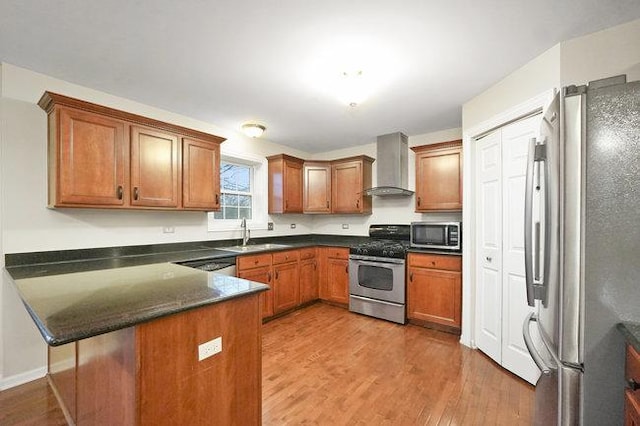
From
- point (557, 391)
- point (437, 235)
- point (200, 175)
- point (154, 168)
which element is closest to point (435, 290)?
point (437, 235)

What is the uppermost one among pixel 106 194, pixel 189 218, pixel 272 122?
pixel 272 122

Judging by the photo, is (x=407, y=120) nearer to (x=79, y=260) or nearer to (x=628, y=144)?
(x=628, y=144)

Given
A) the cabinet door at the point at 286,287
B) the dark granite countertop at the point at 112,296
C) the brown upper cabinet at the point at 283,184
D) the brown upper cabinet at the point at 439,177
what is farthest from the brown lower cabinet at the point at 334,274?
the dark granite countertop at the point at 112,296

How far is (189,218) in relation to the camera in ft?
10.6

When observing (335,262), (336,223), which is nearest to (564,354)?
(335,262)

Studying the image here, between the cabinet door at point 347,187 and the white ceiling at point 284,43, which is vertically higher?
the white ceiling at point 284,43

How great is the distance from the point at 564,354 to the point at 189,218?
132 inches

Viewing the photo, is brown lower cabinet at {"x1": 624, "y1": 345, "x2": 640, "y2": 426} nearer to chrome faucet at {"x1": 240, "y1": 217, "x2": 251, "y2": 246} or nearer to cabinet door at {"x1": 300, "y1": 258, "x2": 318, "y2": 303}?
cabinet door at {"x1": 300, "y1": 258, "x2": 318, "y2": 303}

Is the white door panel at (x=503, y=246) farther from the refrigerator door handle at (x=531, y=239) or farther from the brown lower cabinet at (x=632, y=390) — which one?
the brown lower cabinet at (x=632, y=390)

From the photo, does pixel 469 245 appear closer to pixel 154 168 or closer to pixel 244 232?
pixel 244 232

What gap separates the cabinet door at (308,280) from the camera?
383cm

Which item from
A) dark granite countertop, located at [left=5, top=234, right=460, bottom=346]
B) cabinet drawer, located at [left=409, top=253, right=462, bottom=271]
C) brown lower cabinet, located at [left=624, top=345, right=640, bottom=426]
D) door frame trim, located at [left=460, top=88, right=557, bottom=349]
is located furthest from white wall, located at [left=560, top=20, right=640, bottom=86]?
dark granite countertop, located at [left=5, top=234, right=460, bottom=346]

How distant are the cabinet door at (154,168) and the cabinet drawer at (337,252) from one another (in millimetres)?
2161

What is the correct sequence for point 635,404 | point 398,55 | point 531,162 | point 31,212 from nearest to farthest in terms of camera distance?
point 635,404 < point 531,162 < point 398,55 < point 31,212
